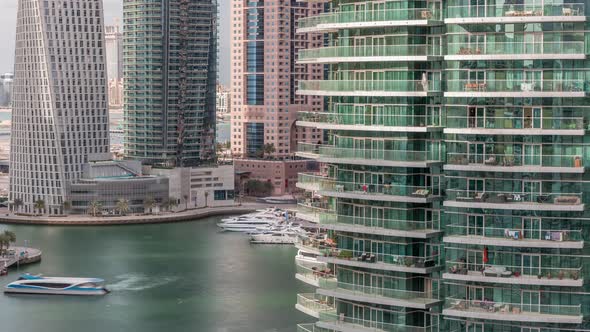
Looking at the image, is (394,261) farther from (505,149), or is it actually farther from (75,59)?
(75,59)

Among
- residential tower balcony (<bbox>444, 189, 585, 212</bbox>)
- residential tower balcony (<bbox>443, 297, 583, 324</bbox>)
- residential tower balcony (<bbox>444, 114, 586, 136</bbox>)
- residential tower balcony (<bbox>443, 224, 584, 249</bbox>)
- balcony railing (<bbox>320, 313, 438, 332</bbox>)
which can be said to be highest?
residential tower balcony (<bbox>444, 114, 586, 136</bbox>)

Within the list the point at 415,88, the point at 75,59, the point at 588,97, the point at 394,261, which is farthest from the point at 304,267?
the point at 75,59

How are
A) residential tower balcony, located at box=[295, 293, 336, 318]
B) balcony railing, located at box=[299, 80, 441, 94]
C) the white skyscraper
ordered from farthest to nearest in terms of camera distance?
1. the white skyscraper
2. residential tower balcony, located at box=[295, 293, 336, 318]
3. balcony railing, located at box=[299, 80, 441, 94]

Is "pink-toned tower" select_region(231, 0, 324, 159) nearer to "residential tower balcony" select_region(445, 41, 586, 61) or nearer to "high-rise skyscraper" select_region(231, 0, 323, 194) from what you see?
"high-rise skyscraper" select_region(231, 0, 323, 194)

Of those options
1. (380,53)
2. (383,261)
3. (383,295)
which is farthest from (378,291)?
(380,53)

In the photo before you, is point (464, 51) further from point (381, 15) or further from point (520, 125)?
point (381, 15)

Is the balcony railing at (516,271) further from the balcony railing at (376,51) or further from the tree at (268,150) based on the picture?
the tree at (268,150)

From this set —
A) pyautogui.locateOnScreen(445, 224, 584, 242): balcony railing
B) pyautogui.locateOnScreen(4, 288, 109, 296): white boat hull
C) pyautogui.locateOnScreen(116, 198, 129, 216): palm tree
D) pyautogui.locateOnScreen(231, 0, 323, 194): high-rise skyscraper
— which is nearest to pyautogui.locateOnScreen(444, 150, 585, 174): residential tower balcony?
pyautogui.locateOnScreen(445, 224, 584, 242): balcony railing

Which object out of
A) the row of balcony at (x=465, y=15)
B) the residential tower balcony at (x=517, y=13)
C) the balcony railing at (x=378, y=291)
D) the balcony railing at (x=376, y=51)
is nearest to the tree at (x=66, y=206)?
the balcony railing at (x=376, y=51)
